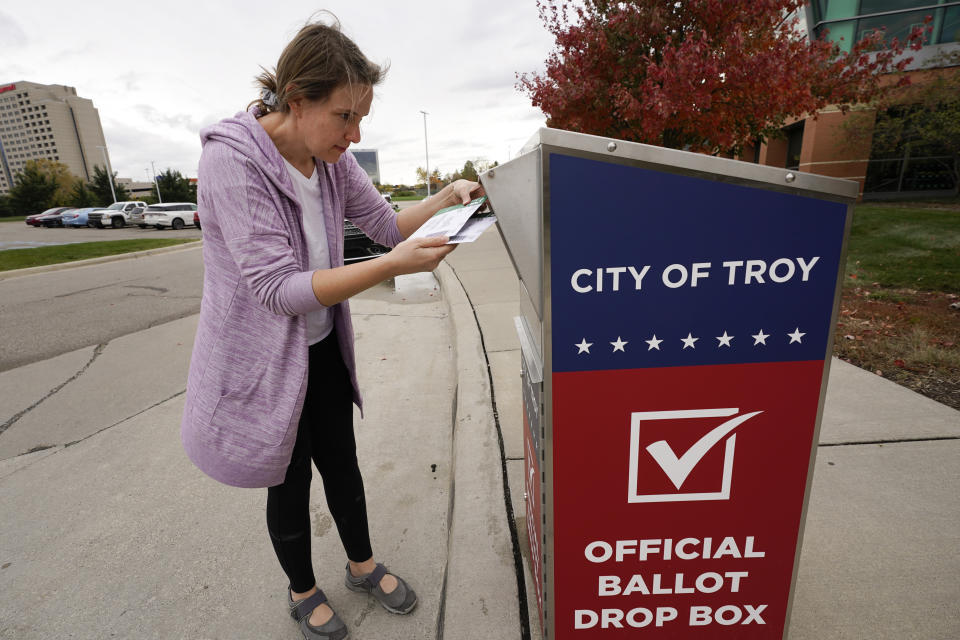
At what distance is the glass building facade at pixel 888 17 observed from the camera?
40.8 ft

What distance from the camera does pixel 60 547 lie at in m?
2.27

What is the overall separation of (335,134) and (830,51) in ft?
21.7

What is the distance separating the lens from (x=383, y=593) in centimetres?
190

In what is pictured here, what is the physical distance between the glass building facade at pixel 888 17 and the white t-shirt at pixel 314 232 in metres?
15.6

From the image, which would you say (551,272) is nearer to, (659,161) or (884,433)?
(659,161)

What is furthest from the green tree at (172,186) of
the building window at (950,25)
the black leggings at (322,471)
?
the black leggings at (322,471)

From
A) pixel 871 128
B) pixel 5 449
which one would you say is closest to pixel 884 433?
pixel 5 449

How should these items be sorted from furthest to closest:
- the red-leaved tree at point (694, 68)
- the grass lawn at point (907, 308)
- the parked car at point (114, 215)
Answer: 1. the parked car at point (114, 215)
2. the red-leaved tree at point (694, 68)
3. the grass lawn at point (907, 308)

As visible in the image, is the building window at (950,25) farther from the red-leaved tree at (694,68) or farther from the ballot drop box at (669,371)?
the ballot drop box at (669,371)

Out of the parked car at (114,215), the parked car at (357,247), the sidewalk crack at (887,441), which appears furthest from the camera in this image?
the parked car at (114,215)

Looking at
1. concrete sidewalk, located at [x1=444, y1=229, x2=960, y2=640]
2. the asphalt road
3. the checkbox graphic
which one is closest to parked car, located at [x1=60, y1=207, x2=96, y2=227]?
the asphalt road

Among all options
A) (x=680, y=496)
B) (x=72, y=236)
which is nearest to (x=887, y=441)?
(x=680, y=496)

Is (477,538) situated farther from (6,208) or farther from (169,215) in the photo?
(6,208)

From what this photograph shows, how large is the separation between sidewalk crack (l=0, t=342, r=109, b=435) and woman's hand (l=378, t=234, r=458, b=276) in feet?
12.2
